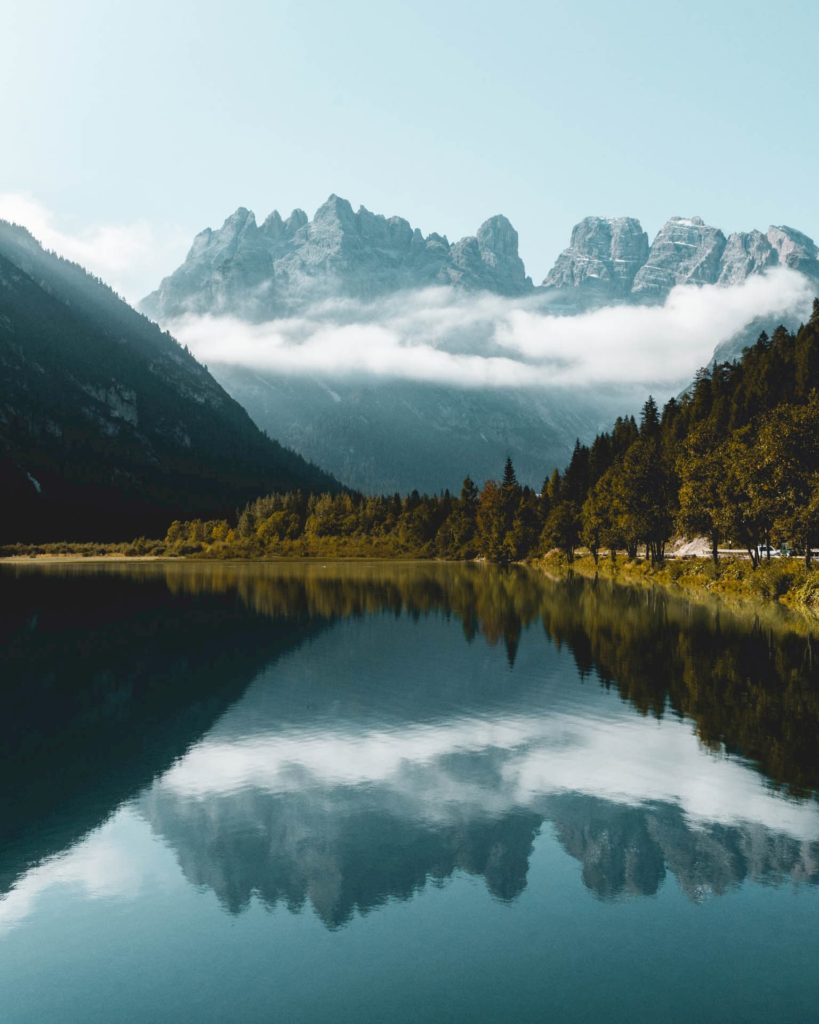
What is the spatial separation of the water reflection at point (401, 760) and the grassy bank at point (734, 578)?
17919 millimetres

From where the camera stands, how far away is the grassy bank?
7625 centimetres

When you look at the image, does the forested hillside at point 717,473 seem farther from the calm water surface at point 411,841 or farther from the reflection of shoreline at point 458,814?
the reflection of shoreline at point 458,814

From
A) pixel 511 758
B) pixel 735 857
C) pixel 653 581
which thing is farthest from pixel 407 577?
pixel 735 857

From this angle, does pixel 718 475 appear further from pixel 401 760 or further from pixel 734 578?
pixel 401 760

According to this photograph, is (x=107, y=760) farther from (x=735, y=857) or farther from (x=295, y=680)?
(x=735, y=857)

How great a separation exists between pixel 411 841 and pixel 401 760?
7385 mm

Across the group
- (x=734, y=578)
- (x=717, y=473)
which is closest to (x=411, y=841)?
(x=734, y=578)

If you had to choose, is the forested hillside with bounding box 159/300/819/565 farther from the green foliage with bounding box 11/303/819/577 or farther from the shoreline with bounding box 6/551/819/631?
the shoreline with bounding box 6/551/819/631

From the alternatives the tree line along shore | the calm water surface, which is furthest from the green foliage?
the calm water surface

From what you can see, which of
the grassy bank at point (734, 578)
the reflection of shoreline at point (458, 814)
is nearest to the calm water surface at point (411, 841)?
the reflection of shoreline at point (458, 814)

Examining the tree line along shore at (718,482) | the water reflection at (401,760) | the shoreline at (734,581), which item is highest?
the tree line along shore at (718,482)

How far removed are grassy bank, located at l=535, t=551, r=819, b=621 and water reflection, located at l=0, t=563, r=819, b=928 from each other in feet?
58.8

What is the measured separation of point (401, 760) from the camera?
28.0 metres

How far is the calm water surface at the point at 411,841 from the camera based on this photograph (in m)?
14.2
